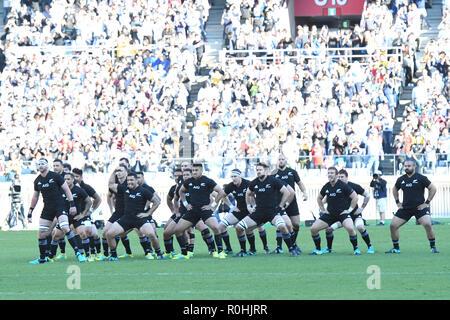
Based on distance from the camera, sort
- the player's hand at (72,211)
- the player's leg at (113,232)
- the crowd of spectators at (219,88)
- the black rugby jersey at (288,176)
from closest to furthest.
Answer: the player's hand at (72,211), the player's leg at (113,232), the black rugby jersey at (288,176), the crowd of spectators at (219,88)

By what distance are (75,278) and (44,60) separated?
23.0m

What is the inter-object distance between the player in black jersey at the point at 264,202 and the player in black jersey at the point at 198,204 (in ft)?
1.78

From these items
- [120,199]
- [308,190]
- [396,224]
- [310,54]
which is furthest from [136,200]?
[310,54]

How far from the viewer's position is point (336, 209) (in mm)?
20016

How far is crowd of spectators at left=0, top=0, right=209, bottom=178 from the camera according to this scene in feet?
109

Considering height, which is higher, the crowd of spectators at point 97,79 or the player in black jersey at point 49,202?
the crowd of spectators at point 97,79

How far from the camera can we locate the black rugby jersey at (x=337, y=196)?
20.0 metres

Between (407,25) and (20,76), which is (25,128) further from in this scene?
(407,25)

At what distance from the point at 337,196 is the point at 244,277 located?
4.94 m

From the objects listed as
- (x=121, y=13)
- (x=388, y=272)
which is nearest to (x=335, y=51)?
(x=121, y=13)

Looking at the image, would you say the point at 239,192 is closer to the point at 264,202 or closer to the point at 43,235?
the point at 264,202

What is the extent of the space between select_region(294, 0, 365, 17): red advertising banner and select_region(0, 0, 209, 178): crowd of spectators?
430cm

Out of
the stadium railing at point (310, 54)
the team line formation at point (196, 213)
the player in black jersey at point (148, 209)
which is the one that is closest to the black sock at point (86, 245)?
the team line formation at point (196, 213)

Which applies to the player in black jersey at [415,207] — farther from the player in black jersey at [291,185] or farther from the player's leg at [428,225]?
the player in black jersey at [291,185]
